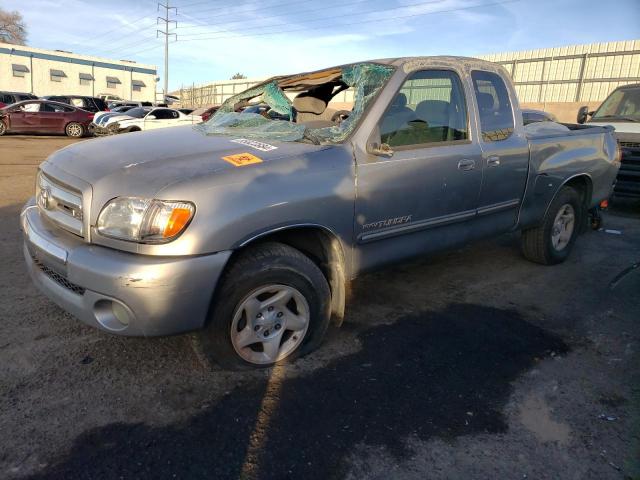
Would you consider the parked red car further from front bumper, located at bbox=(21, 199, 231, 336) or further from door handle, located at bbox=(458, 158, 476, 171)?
door handle, located at bbox=(458, 158, 476, 171)

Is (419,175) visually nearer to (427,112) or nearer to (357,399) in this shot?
(427,112)

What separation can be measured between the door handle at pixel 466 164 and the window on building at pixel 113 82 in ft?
168

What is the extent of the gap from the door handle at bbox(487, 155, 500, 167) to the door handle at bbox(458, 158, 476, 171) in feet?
0.67

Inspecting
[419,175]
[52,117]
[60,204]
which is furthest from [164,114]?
[419,175]

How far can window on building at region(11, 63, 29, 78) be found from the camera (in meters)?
41.0

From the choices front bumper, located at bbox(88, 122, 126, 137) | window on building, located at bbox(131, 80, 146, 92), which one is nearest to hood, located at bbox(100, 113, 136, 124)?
front bumper, located at bbox(88, 122, 126, 137)

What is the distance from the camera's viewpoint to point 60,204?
274 centimetres

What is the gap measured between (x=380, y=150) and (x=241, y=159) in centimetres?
91

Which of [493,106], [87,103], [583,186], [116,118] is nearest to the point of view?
[493,106]

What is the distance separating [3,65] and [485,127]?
1880 inches

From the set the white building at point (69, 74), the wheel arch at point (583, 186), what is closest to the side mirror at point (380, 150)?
the wheel arch at point (583, 186)

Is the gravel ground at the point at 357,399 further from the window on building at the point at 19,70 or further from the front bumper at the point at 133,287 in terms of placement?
the window on building at the point at 19,70

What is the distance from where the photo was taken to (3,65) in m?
40.3

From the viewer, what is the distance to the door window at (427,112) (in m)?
3.26
